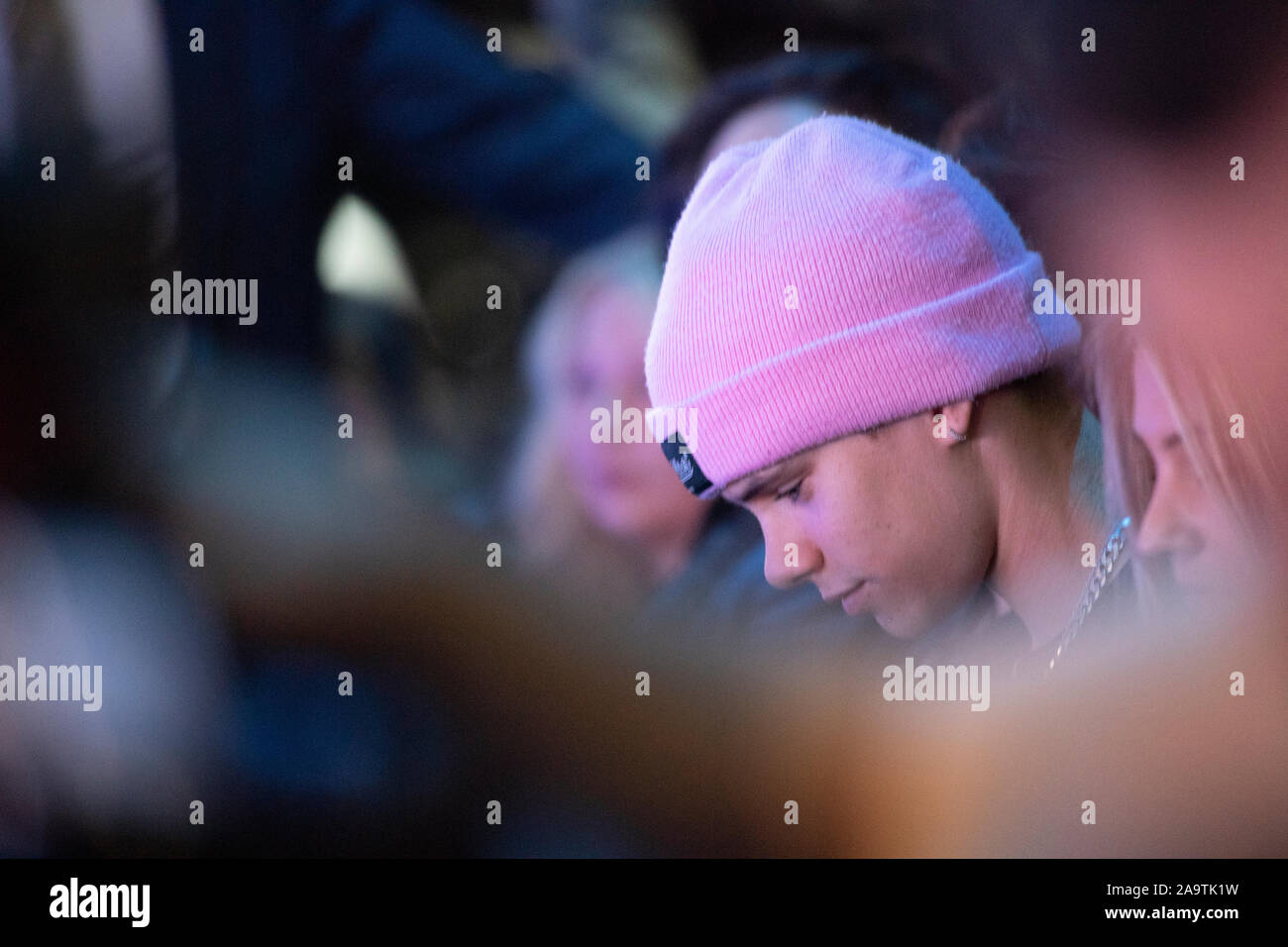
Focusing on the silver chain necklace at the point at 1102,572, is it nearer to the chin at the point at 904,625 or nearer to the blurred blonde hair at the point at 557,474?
the chin at the point at 904,625

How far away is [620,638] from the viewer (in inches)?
70.5

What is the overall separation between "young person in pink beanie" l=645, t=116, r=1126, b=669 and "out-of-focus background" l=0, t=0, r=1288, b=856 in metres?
0.16

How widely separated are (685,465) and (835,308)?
297mm

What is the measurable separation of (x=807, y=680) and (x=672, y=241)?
680 millimetres

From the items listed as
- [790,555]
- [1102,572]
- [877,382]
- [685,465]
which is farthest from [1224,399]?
[685,465]

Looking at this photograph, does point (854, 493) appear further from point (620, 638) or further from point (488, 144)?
point (488, 144)

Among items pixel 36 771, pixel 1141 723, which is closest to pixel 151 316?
pixel 36 771

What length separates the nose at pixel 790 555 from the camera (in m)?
1.64

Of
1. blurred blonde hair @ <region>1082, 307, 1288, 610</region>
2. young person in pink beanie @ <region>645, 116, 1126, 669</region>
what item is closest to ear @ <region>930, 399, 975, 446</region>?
young person in pink beanie @ <region>645, 116, 1126, 669</region>

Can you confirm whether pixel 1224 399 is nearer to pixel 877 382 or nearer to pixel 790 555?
pixel 877 382

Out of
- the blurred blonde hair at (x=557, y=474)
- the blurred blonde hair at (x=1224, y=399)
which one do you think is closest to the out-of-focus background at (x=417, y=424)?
the blurred blonde hair at (x=557, y=474)

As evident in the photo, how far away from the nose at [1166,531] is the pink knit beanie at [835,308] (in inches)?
12.0

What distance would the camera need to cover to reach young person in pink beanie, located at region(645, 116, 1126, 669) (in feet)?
4.99

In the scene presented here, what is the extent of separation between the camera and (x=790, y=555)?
5.38ft
